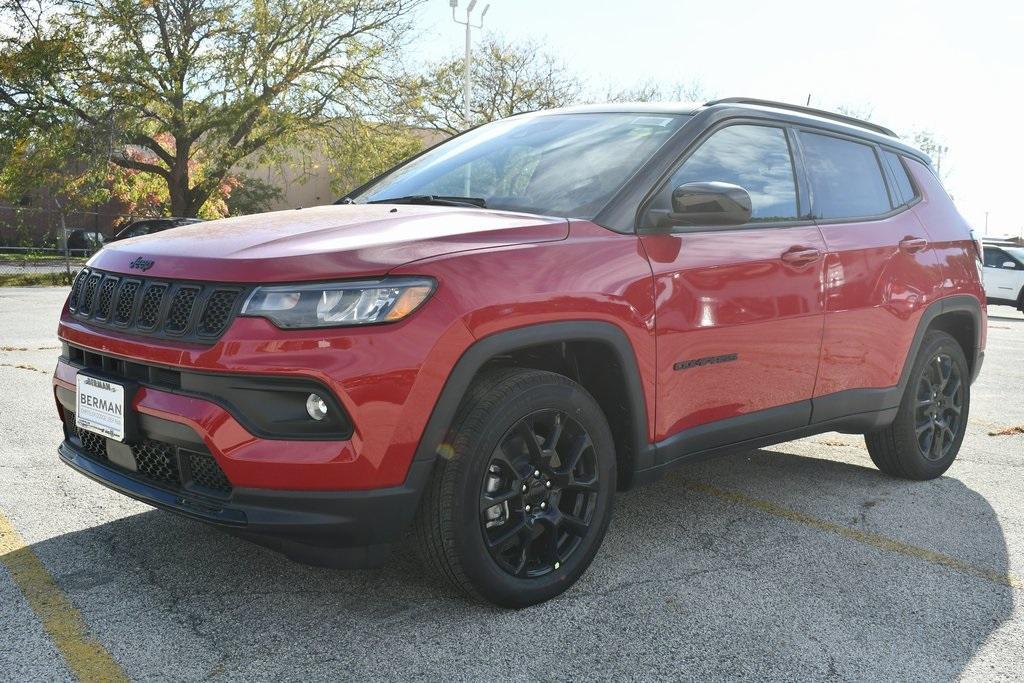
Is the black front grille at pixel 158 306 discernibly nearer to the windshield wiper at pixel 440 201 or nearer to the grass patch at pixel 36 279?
the windshield wiper at pixel 440 201

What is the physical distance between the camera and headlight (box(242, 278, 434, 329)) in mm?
2760

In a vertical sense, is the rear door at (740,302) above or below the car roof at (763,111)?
below

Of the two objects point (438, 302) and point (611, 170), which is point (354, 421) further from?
point (611, 170)

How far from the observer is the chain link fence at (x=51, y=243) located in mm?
22281

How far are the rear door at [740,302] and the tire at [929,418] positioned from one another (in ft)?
3.46

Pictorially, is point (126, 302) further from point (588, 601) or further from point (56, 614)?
point (588, 601)

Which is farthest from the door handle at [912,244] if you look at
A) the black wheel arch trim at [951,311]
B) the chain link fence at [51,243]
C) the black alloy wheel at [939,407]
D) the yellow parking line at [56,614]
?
the chain link fence at [51,243]

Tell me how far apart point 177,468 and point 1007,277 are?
72.3ft

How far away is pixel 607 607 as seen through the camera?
3.30 metres

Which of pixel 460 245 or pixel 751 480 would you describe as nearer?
pixel 460 245

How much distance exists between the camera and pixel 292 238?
3.04 m

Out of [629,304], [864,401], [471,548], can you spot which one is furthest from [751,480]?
[471,548]

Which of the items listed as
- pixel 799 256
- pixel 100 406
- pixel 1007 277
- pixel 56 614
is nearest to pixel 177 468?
pixel 100 406

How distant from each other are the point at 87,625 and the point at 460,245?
1.64m
